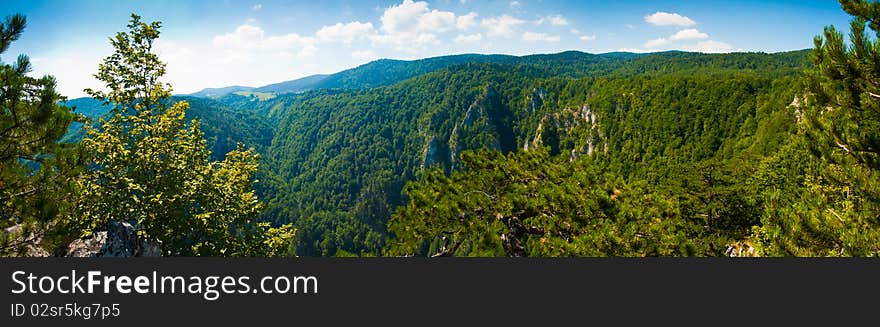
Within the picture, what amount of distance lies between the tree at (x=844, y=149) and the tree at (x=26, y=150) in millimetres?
11033

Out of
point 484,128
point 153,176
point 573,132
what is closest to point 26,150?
point 153,176

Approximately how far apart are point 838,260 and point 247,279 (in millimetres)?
5606

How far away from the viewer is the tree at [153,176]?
7928 mm

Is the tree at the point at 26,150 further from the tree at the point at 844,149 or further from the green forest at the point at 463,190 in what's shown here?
the tree at the point at 844,149

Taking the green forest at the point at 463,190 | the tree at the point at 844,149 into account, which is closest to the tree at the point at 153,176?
the green forest at the point at 463,190

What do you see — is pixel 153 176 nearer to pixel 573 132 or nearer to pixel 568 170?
pixel 568 170

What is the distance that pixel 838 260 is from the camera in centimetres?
398

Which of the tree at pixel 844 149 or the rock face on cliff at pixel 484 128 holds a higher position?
the tree at pixel 844 149

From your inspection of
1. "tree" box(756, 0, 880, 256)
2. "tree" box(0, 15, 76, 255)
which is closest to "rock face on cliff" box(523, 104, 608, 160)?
"tree" box(756, 0, 880, 256)

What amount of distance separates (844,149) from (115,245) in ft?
46.0

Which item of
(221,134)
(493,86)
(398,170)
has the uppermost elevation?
(493,86)

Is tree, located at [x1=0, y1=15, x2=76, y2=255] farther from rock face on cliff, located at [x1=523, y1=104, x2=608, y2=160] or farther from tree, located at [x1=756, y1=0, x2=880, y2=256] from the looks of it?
rock face on cliff, located at [x1=523, y1=104, x2=608, y2=160]

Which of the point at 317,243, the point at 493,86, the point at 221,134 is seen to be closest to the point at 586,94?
the point at 493,86

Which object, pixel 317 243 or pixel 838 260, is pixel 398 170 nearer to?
pixel 317 243
